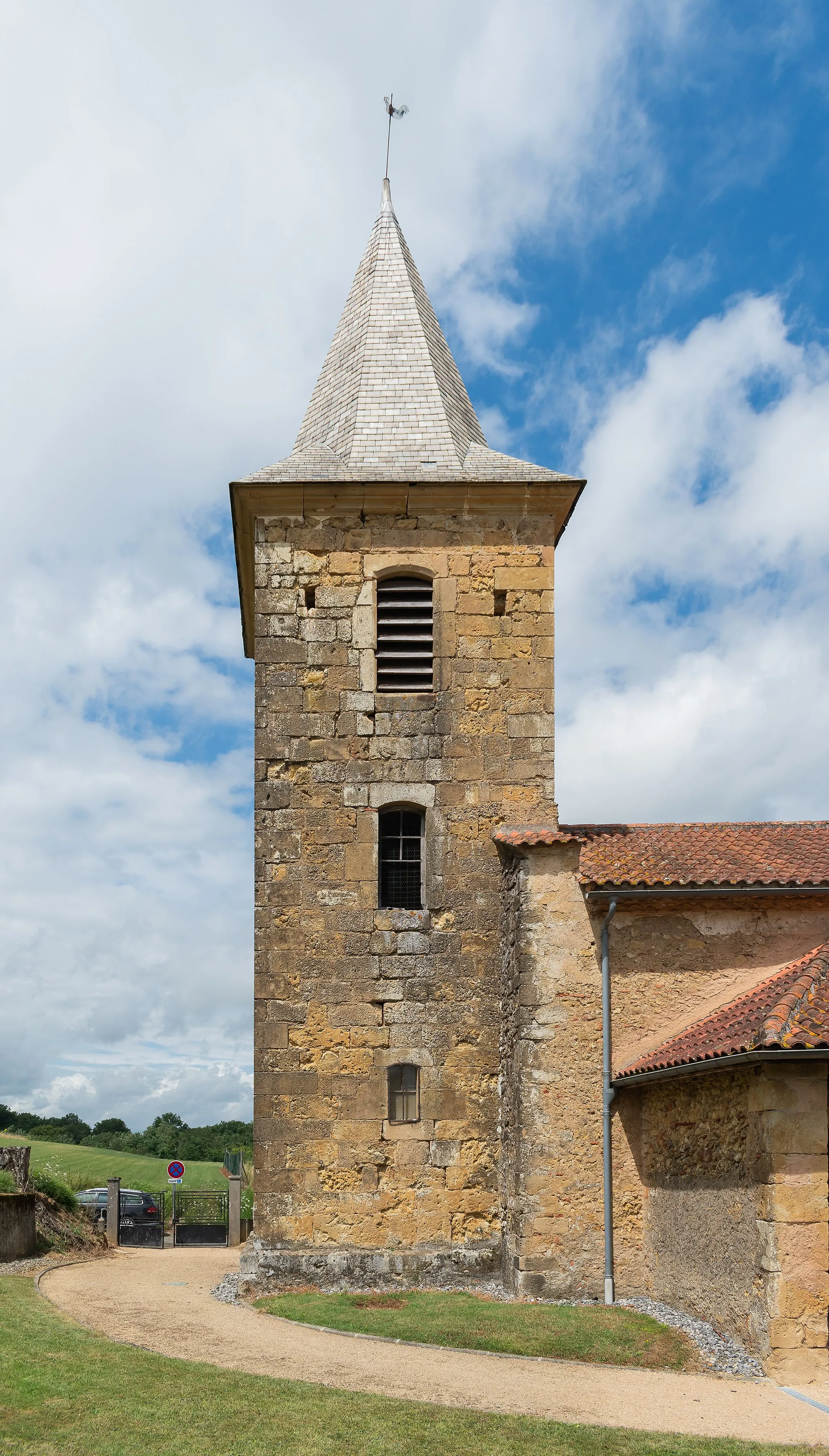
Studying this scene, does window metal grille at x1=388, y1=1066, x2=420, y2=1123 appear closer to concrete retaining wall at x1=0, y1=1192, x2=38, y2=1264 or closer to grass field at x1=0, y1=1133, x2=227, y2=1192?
concrete retaining wall at x1=0, y1=1192, x2=38, y2=1264

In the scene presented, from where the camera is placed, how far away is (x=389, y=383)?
1756cm

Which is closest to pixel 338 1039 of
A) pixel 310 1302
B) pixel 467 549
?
pixel 310 1302

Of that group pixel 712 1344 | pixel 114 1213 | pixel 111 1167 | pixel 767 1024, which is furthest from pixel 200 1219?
pixel 767 1024

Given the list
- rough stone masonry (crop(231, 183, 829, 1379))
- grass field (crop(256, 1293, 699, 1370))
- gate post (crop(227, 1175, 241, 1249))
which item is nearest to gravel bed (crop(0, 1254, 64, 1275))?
rough stone masonry (crop(231, 183, 829, 1379))

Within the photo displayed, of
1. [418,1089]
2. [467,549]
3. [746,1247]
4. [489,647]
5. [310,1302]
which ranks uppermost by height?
[467,549]

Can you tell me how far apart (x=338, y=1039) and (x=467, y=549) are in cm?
658

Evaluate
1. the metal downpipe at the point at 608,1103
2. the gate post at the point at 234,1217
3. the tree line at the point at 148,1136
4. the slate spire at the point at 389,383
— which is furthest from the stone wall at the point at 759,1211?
the tree line at the point at 148,1136

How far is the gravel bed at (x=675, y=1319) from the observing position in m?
9.81

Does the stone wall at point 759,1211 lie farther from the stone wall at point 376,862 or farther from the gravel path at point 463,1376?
the stone wall at point 376,862

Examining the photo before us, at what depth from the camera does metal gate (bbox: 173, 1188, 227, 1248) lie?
71.7ft

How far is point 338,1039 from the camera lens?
14367 millimetres

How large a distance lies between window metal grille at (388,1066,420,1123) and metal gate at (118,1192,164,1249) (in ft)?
31.7

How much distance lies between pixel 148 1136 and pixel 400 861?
3570 centimetres

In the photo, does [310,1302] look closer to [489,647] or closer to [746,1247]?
[746,1247]
